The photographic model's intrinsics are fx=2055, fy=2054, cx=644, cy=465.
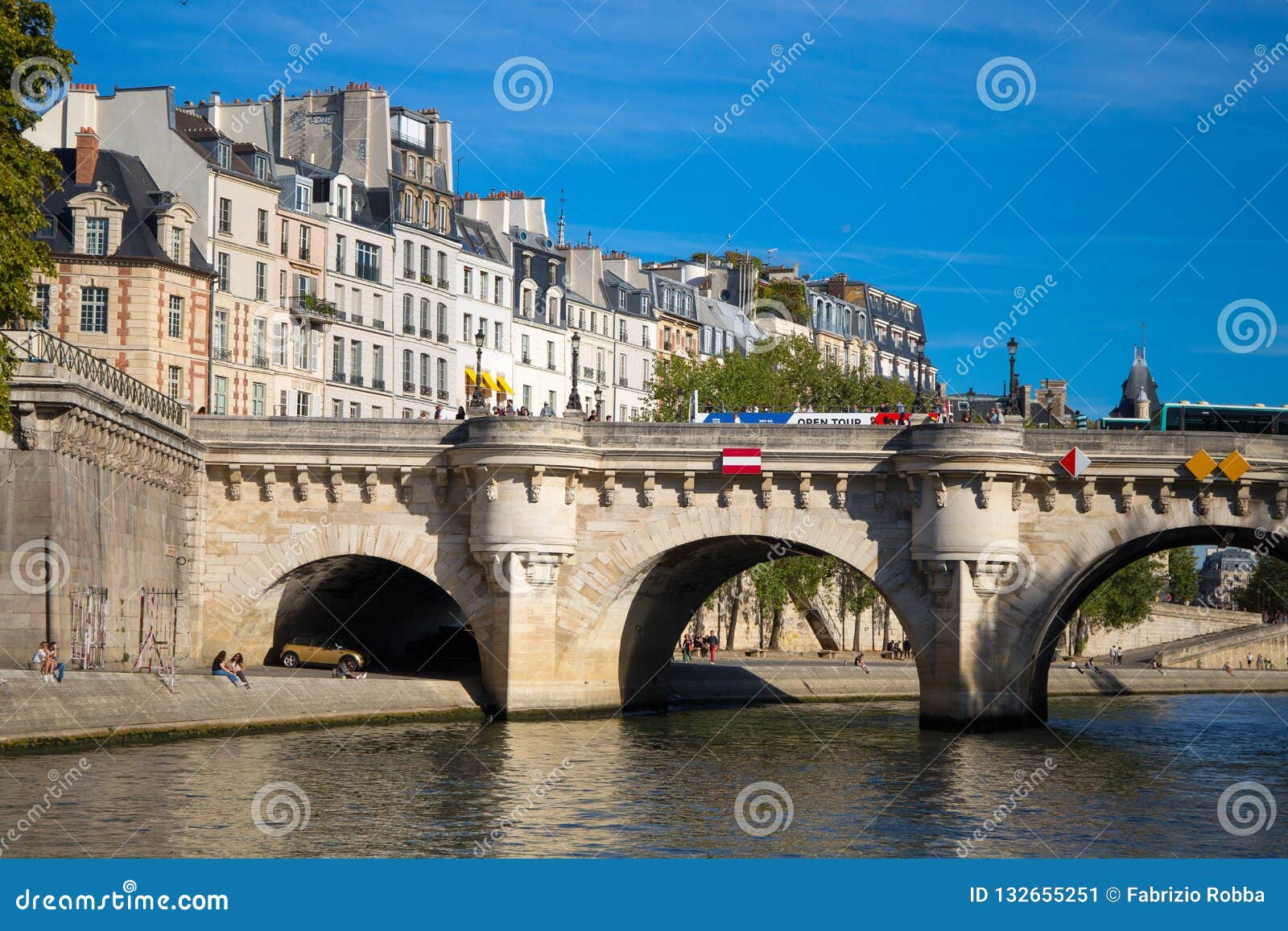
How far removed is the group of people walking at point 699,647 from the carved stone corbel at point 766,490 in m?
18.8

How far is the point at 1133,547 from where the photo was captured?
173 ft

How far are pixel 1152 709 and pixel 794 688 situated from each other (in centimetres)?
1346

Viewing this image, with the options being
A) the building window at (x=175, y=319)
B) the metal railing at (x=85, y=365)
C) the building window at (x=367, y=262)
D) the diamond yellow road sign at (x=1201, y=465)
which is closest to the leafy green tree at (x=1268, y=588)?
the building window at (x=367, y=262)

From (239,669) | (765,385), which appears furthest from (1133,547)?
(765,385)

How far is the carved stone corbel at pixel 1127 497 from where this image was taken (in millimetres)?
50938

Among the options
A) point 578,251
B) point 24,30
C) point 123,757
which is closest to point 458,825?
point 123,757

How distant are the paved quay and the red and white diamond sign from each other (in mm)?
16069

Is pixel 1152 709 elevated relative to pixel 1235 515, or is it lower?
lower

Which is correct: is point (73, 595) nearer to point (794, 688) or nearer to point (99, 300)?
point (99, 300)

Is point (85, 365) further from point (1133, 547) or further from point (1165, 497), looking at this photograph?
point (1133, 547)

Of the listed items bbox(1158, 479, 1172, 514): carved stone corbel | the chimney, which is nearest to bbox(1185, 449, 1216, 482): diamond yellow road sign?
bbox(1158, 479, 1172, 514): carved stone corbel

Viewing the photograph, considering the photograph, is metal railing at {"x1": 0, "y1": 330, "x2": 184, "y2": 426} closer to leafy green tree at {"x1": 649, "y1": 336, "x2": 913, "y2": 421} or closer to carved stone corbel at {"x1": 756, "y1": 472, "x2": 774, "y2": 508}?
carved stone corbel at {"x1": 756, "y1": 472, "x2": 774, "y2": 508}

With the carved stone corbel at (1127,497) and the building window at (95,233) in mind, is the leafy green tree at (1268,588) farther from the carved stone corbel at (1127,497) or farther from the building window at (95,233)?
the building window at (95,233)

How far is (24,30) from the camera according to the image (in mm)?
36594
